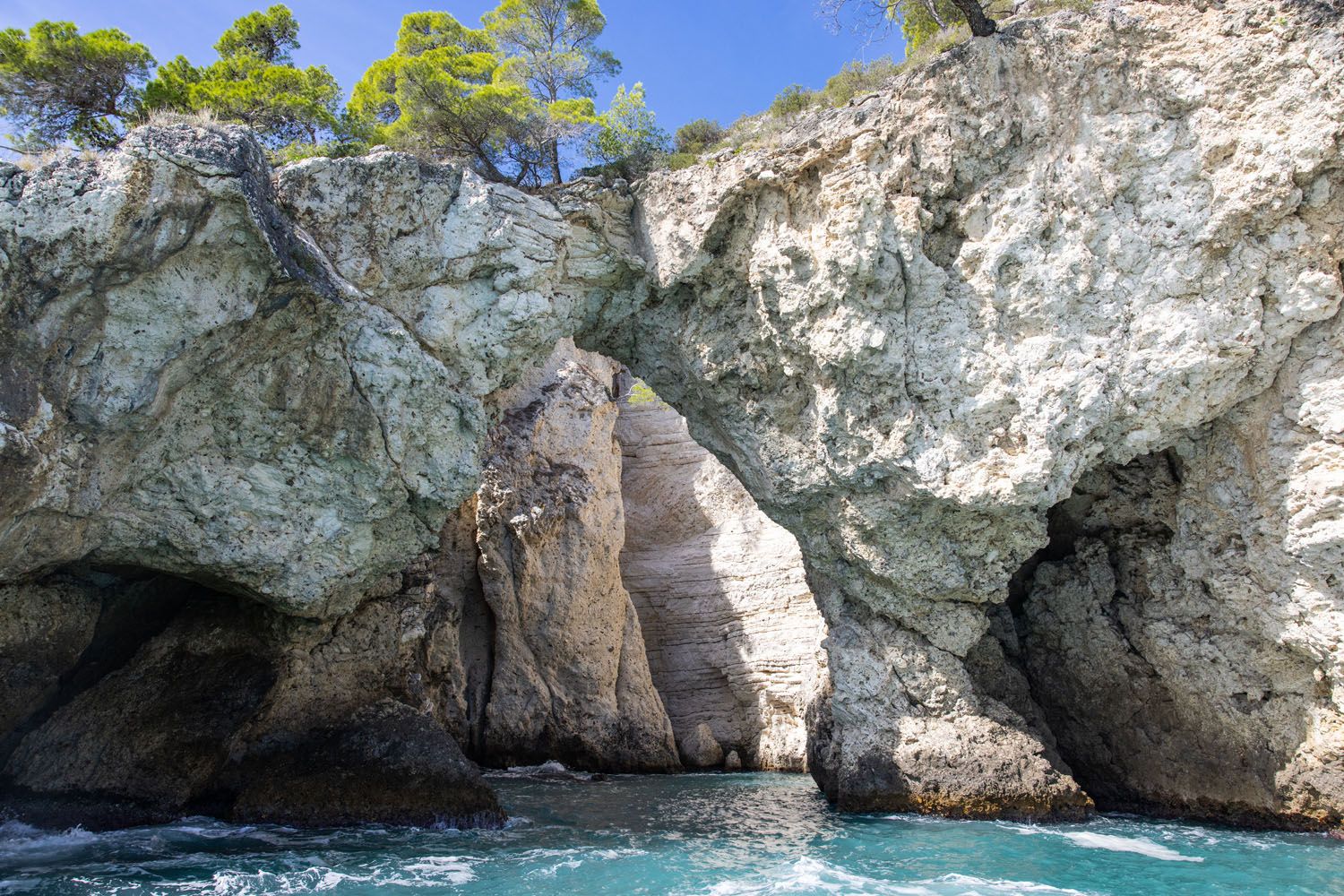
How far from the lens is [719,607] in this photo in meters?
20.9

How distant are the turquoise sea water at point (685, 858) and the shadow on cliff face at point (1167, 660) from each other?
2.12 ft

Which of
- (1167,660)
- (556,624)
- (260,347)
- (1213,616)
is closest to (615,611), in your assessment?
(556,624)

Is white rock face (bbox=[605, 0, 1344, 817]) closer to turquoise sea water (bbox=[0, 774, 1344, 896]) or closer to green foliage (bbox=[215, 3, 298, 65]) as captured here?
turquoise sea water (bbox=[0, 774, 1344, 896])

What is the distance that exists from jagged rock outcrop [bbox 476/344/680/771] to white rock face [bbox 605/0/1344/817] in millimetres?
6729

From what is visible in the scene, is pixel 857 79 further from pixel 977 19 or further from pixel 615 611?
pixel 615 611

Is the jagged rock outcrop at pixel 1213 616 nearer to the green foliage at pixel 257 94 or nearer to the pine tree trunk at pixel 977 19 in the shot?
the pine tree trunk at pixel 977 19

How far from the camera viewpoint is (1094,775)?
1277cm

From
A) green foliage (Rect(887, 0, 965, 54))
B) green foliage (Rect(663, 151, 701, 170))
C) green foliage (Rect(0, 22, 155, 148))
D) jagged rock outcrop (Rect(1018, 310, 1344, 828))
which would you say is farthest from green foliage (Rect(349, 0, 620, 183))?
jagged rock outcrop (Rect(1018, 310, 1344, 828))

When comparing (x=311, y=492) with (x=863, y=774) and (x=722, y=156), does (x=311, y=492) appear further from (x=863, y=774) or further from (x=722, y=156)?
(x=863, y=774)

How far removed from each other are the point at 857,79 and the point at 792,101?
1.07 metres

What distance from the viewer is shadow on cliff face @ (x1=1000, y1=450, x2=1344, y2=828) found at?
1059cm

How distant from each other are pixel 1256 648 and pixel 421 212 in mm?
11067

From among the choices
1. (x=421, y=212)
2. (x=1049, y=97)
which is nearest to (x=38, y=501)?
(x=421, y=212)

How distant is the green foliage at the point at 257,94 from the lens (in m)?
14.3
